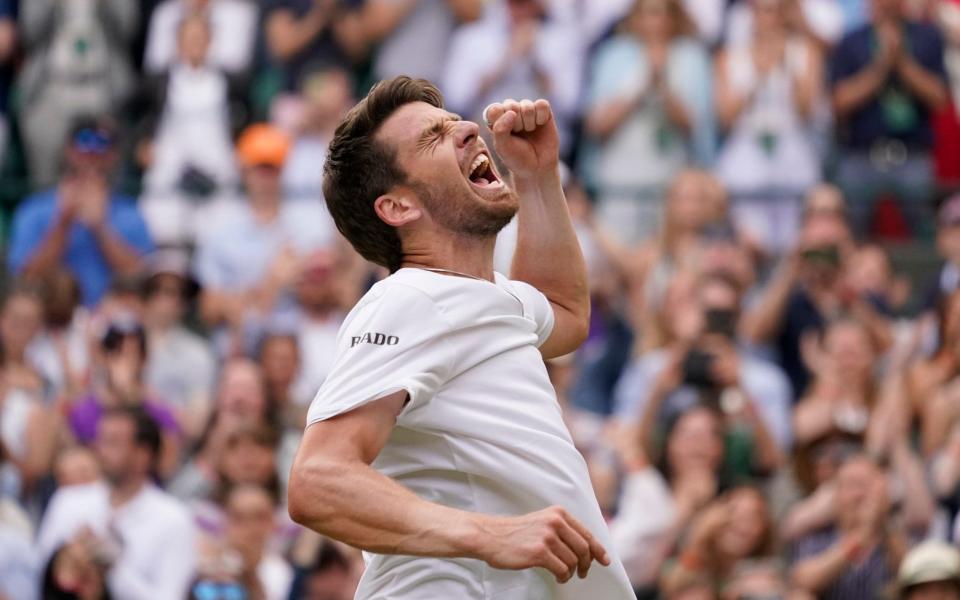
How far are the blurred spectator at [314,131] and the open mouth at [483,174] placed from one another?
6.90 metres

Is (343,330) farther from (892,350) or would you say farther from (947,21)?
(947,21)

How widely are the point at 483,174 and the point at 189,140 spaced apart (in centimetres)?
782

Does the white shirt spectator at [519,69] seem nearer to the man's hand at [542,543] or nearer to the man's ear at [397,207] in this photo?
the man's ear at [397,207]

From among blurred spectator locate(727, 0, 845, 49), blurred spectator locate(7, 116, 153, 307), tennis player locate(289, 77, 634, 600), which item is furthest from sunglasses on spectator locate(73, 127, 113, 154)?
tennis player locate(289, 77, 634, 600)

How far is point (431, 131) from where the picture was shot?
175 inches

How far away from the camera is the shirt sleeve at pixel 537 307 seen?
4.61m

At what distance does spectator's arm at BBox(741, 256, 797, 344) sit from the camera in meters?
9.92

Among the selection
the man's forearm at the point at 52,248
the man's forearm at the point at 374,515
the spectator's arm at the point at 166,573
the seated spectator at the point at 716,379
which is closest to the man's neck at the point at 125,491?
the spectator's arm at the point at 166,573

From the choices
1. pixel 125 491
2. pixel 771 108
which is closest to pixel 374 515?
pixel 125 491

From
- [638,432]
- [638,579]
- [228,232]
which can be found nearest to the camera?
[638,579]

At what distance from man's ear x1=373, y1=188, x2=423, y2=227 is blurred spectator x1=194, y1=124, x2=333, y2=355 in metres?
6.18

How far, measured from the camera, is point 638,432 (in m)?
9.06

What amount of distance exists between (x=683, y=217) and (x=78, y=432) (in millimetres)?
3204

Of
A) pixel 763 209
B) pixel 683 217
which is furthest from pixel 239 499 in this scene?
pixel 763 209
